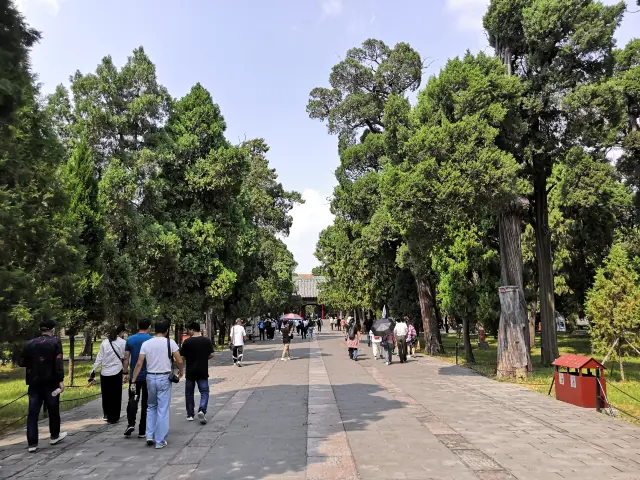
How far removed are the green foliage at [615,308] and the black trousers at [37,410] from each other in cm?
1423

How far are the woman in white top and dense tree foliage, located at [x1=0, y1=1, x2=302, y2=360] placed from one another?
184 cm

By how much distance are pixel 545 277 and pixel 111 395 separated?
14.6 m

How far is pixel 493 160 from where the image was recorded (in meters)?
13.5

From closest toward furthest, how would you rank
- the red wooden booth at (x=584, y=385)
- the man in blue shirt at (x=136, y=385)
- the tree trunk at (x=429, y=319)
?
the man in blue shirt at (x=136, y=385)
the red wooden booth at (x=584, y=385)
the tree trunk at (x=429, y=319)

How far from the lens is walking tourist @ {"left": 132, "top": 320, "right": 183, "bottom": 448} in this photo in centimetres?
708

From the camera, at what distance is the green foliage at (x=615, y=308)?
1452cm

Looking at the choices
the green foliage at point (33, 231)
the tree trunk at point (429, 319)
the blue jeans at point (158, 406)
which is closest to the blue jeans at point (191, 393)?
the blue jeans at point (158, 406)

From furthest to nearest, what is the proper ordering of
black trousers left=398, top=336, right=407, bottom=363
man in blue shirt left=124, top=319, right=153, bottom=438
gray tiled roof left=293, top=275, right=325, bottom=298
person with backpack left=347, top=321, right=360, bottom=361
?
gray tiled roof left=293, top=275, right=325, bottom=298
person with backpack left=347, top=321, right=360, bottom=361
black trousers left=398, top=336, right=407, bottom=363
man in blue shirt left=124, top=319, right=153, bottom=438

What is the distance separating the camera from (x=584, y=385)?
10180mm

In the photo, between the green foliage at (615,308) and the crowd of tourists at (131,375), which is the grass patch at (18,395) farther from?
the green foliage at (615,308)

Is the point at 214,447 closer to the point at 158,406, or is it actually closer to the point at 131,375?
the point at 158,406

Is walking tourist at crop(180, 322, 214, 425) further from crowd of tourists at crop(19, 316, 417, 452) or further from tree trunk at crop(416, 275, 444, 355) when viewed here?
tree trunk at crop(416, 275, 444, 355)

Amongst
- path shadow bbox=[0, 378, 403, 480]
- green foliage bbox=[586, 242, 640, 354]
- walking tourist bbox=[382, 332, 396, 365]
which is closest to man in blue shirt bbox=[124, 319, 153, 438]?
path shadow bbox=[0, 378, 403, 480]

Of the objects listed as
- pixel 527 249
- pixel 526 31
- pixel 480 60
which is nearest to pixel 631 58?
pixel 526 31
